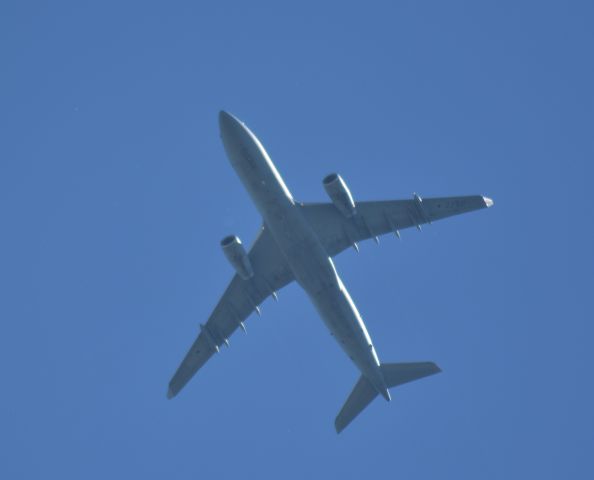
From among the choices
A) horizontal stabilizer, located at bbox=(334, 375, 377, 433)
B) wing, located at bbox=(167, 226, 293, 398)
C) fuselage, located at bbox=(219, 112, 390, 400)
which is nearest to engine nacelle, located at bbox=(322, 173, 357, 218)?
fuselage, located at bbox=(219, 112, 390, 400)

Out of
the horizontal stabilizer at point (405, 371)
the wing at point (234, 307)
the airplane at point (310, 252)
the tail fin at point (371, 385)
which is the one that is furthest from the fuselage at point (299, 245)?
the wing at point (234, 307)

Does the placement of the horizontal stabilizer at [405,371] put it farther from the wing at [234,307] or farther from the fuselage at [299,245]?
the wing at [234,307]

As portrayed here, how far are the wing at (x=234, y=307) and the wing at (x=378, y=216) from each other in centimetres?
406

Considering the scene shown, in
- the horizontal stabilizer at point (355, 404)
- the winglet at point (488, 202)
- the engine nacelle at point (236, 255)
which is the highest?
the engine nacelle at point (236, 255)

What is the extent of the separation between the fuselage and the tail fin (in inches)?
31.3

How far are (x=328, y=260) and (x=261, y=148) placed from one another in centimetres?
831

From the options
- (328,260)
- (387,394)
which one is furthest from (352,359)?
(328,260)

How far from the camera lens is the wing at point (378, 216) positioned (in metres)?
52.1

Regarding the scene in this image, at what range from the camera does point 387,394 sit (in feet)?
170

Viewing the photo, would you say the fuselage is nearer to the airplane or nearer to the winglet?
the airplane

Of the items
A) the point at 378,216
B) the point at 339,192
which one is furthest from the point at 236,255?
the point at 378,216

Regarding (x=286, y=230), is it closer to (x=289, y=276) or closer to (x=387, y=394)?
(x=289, y=276)

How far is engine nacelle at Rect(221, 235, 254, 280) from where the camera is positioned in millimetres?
51125

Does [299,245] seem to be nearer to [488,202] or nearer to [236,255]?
[236,255]
